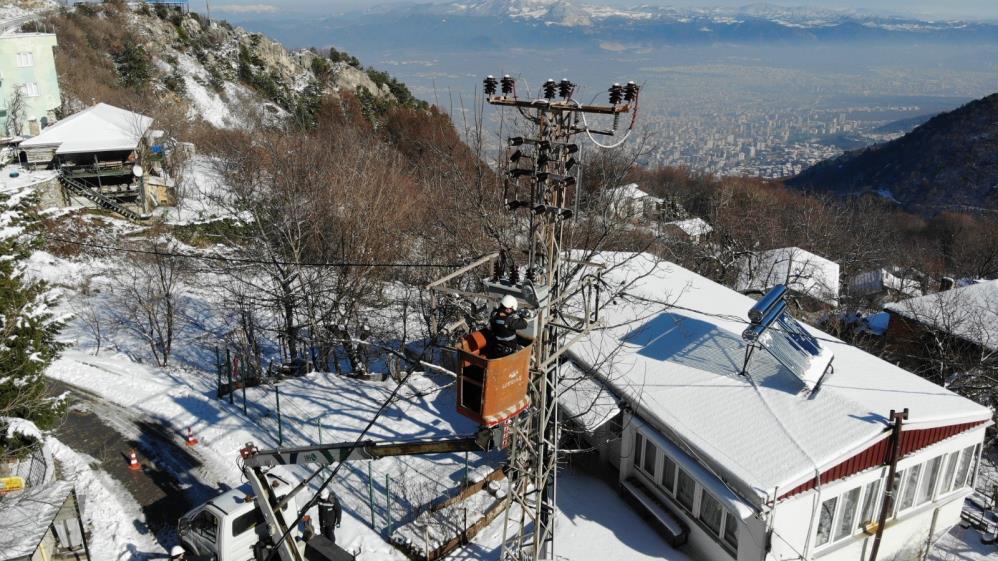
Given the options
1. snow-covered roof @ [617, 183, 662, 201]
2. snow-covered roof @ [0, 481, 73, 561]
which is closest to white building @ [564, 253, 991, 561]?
snow-covered roof @ [617, 183, 662, 201]

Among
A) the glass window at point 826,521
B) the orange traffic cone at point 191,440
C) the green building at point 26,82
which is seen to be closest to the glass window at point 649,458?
the glass window at point 826,521

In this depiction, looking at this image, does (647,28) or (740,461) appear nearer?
(740,461)

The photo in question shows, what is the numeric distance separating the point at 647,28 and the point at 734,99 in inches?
2476

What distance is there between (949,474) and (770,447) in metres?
5.37

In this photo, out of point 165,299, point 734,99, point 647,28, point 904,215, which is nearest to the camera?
point 165,299

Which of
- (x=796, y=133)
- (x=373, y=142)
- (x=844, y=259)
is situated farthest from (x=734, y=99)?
(x=373, y=142)

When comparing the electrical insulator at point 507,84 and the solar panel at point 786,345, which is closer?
the electrical insulator at point 507,84

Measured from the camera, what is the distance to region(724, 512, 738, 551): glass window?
1321 centimetres

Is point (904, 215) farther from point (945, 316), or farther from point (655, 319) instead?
point (655, 319)

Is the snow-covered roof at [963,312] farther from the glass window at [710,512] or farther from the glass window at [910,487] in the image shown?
the glass window at [710,512]

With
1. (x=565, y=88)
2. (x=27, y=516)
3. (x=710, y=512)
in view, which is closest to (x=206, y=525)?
(x=27, y=516)

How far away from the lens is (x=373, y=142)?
39.8 meters

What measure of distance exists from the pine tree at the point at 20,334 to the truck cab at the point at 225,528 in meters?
4.25

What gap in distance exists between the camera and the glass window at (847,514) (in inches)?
525
